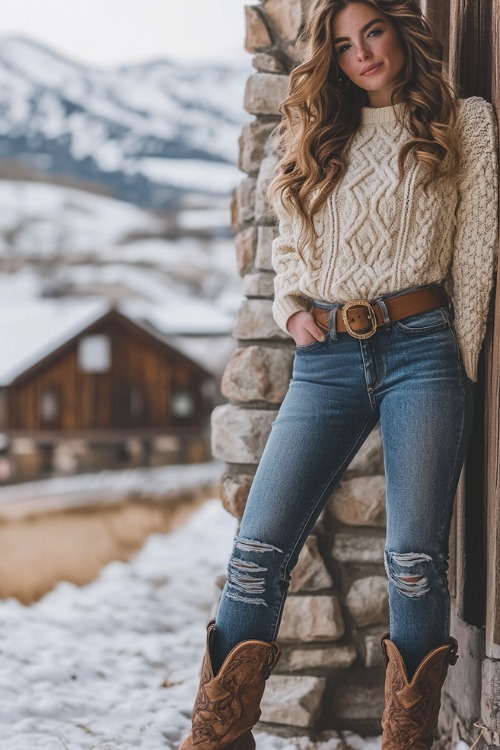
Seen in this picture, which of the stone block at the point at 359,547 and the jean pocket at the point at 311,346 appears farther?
the stone block at the point at 359,547

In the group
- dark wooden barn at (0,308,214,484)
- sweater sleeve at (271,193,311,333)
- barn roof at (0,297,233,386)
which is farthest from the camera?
barn roof at (0,297,233,386)

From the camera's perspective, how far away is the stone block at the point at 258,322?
2520 mm

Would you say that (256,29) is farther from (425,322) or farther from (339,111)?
(425,322)

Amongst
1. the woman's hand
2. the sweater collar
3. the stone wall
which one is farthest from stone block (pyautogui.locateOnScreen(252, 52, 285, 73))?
the woman's hand

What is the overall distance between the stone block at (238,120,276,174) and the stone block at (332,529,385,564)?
1.25m

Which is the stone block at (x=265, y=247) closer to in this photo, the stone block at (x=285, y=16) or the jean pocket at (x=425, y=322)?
the stone block at (x=285, y=16)

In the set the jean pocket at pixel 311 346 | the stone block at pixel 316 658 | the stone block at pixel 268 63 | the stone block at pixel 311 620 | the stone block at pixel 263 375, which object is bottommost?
the stone block at pixel 316 658

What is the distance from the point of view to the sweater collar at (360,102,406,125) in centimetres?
190

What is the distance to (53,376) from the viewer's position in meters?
21.7

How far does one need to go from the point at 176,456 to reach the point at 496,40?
2034 cm

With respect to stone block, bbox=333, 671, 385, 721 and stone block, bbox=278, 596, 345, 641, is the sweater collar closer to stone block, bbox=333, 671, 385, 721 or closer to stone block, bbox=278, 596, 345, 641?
stone block, bbox=278, 596, 345, 641

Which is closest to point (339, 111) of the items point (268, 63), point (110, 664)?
point (268, 63)

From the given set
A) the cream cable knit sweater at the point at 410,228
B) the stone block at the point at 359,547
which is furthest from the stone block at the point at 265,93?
the stone block at the point at 359,547

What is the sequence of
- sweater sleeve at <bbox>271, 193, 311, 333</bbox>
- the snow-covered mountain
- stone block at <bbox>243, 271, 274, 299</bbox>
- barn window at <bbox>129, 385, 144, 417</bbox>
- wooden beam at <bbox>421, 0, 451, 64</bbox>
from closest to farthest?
sweater sleeve at <bbox>271, 193, 311, 333</bbox> < wooden beam at <bbox>421, 0, 451, 64</bbox> < stone block at <bbox>243, 271, 274, 299</bbox> < barn window at <bbox>129, 385, 144, 417</bbox> < the snow-covered mountain
